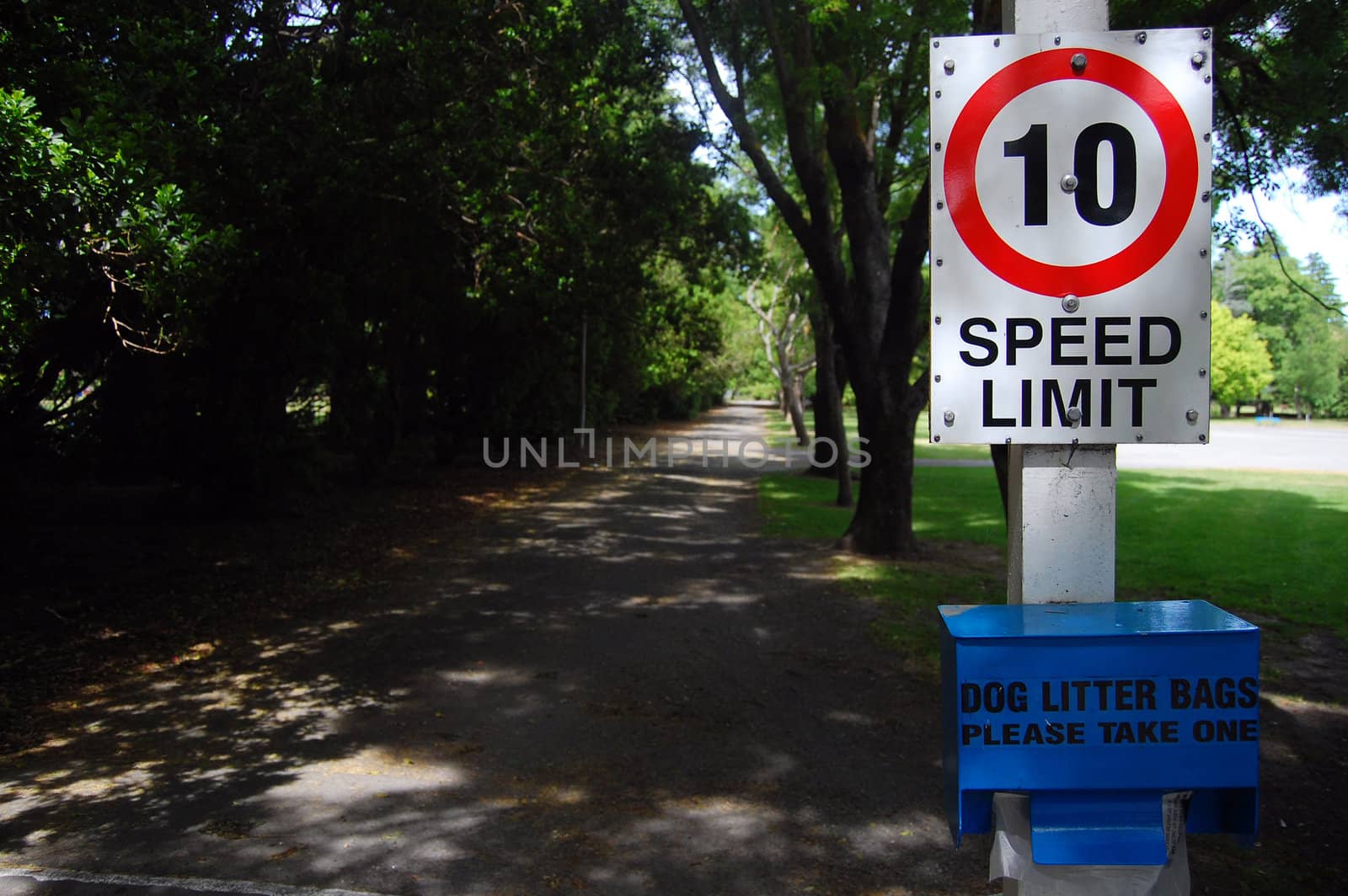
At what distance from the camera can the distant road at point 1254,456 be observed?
29.2 metres

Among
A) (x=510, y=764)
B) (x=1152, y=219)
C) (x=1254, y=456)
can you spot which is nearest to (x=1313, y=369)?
(x=1254, y=456)

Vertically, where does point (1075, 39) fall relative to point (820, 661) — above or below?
above

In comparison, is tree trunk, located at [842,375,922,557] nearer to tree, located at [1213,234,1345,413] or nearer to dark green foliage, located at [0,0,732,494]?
dark green foliage, located at [0,0,732,494]

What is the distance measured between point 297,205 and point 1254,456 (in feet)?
103

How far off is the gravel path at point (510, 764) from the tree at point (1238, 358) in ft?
226

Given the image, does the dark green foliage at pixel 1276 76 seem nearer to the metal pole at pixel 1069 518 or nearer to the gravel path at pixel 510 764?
the gravel path at pixel 510 764

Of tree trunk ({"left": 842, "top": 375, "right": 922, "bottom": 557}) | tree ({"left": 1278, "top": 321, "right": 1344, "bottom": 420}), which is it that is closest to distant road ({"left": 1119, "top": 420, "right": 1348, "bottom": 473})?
tree trunk ({"left": 842, "top": 375, "right": 922, "bottom": 557})

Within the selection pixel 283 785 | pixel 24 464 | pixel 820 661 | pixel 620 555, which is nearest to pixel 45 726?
pixel 283 785

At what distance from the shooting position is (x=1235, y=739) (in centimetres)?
205

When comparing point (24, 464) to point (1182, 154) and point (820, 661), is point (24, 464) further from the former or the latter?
point (1182, 154)

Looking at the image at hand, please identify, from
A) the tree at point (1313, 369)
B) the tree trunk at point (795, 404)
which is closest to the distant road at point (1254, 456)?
the tree trunk at point (795, 404)

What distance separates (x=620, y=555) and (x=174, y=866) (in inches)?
374

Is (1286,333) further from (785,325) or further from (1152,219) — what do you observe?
(1152,219)

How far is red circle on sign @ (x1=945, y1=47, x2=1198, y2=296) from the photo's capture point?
2.21 meters
